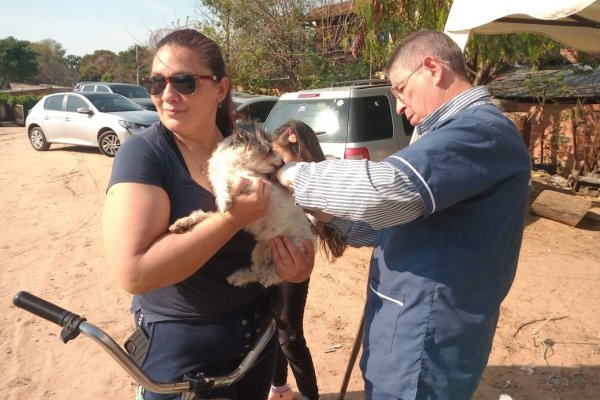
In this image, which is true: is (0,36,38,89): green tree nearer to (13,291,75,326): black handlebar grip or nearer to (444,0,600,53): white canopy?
(444,0,600,53): white canopy

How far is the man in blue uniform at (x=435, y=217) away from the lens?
1.51m

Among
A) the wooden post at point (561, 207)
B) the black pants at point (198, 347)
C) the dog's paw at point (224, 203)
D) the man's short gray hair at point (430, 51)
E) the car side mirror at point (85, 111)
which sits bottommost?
the wooden post at point (561, 207)

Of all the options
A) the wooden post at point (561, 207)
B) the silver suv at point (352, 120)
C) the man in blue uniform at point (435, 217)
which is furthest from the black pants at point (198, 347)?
the wooden post at point (561, 207)

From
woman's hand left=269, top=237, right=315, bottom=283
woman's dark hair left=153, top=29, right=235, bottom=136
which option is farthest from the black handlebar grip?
woman's dark hair left=153, top=29, right=235, bottom=136

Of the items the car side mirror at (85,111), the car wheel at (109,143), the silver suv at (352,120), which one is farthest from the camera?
the car side mirror at (85,111)

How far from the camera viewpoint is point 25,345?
4363 millimetres

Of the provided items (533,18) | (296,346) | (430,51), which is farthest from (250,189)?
(533,18)

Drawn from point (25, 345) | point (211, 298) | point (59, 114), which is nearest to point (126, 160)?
point (211, 298)

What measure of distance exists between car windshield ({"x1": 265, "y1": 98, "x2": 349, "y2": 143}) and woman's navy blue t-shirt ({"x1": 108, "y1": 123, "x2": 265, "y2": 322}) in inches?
176

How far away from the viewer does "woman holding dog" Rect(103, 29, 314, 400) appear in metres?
1.53

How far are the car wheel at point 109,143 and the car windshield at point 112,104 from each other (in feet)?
2.89

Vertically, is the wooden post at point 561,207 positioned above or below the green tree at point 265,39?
→ below

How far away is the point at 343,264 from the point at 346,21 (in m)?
11.9

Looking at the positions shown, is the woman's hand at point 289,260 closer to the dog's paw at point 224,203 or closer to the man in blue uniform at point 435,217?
the man in blue uniform at point 435,217
